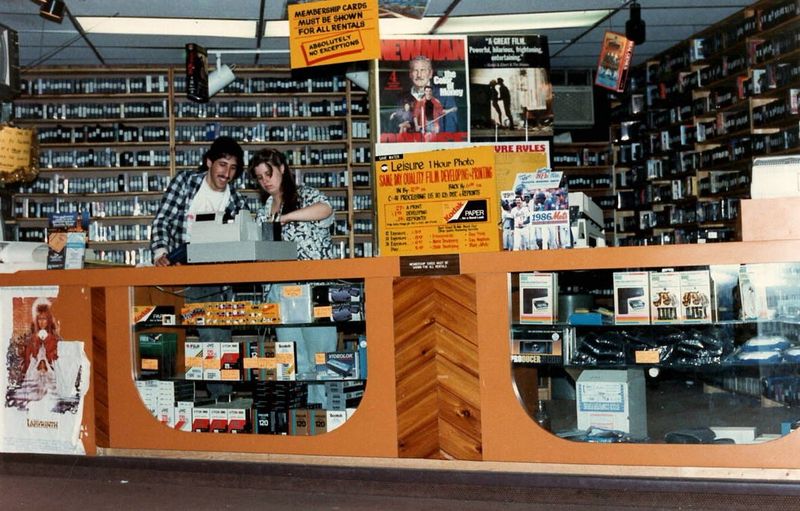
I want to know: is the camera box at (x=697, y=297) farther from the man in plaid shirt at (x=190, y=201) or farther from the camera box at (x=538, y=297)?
the man in plaid shirt at (x=190, y=201)

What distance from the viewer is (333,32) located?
14.7 ft

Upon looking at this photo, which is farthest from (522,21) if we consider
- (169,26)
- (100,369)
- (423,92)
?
(100,369)

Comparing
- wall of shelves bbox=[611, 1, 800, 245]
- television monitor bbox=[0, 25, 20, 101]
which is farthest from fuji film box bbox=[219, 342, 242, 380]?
wall of shelves bbox=[611, 1, 800, 245]

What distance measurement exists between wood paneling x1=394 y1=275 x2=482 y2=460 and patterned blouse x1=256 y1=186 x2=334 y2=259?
80 cm

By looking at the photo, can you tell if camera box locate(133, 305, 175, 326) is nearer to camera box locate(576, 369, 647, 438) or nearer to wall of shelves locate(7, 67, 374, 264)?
camera box locate(576, 369, 647, 438)

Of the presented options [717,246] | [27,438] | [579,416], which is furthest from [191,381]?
[717,246]

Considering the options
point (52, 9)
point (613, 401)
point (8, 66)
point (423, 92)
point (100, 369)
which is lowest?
point (613, 401)

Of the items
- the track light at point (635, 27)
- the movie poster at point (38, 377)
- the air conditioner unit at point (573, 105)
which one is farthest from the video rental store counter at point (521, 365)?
the air conditioner unit at point (573, 105)

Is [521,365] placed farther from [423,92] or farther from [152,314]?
[423,92]

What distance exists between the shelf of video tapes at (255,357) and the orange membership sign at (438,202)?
0.99ft

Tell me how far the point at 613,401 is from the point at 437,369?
0.70 metres

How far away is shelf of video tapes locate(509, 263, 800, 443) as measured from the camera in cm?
336

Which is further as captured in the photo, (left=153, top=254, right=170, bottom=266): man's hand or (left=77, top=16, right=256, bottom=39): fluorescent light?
(left=77, top=16, right=256, bottom=39): fluorescent light

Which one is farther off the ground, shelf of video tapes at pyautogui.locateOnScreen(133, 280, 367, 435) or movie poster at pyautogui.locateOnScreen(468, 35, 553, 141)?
movie poster at pyautogui.locateOnScreen(468, 35, 553, 141)
